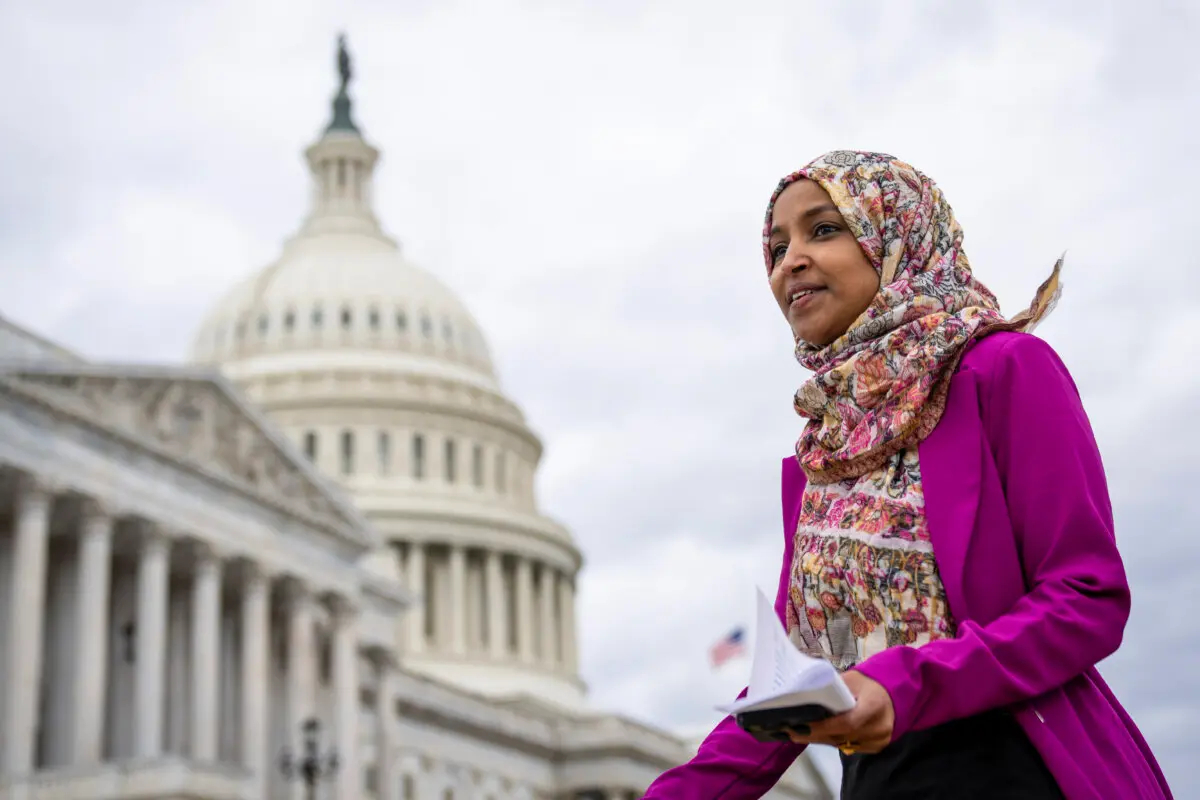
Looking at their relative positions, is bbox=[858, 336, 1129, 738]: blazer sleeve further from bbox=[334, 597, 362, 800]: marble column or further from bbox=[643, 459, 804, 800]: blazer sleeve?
bbox=[334, 597, 362, 800]: marble column

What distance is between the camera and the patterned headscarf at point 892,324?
4285 millimetres

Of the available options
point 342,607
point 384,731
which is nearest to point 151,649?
point 342,607

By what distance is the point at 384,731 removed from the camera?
62344 mm

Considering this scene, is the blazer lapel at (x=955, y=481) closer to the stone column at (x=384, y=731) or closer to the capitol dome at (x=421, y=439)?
the stone column at (x=384, y=731)

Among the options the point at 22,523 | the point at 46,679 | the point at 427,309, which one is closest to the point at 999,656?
the point at 22,523

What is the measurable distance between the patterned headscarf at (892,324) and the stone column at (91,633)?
131 feet

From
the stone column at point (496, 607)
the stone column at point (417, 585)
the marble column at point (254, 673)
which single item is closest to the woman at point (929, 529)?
the marble column at point (254, 673)

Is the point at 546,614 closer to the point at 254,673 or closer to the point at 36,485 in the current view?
the point at 254,673

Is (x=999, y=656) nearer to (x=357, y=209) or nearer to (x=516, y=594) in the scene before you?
(x=516, y=594)

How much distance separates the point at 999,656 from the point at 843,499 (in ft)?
2.29

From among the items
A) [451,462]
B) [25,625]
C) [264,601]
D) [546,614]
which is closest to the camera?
[25,625]

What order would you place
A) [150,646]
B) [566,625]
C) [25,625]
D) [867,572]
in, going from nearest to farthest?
[867,572]
[25,625]
[150,646]
[566,625]

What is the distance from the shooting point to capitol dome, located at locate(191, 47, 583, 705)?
91625mm

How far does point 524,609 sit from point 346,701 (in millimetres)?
39831
